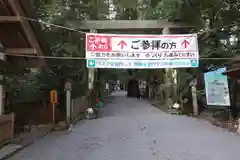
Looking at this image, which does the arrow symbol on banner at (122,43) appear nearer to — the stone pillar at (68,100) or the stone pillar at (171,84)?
the stone pillar at (68,100)

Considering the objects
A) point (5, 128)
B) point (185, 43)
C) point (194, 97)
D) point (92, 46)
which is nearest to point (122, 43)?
point (92, 46)

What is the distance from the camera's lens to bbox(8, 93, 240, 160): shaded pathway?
8.16 meters

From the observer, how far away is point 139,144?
9.77m

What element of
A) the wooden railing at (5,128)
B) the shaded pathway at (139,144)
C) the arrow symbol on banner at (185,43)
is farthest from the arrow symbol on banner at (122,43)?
the wooden railing at (5,128)

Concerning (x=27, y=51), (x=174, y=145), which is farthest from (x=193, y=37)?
(x=27, y=51)

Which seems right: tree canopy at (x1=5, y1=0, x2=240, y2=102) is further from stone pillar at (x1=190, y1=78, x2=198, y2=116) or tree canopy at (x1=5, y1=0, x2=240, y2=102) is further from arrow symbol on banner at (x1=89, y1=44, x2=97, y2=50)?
arrow symbol on banner at (x1=89, y1=44, x2=97, y2=50)

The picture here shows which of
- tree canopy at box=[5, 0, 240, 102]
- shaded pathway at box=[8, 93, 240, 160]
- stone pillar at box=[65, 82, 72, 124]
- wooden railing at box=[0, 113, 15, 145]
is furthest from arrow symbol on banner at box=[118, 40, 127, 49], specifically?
stone pillar at box=[65, 82, 72, 124]

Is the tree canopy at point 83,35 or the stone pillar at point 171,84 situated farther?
the stone pillar at point 171,84

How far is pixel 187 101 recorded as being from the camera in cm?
1930

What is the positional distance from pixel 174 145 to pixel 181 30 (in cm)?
1076

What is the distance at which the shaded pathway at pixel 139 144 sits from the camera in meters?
8.16

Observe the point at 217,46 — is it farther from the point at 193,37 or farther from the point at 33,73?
the point at 33,73

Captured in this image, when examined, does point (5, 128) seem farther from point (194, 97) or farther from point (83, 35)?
point (194, 97)

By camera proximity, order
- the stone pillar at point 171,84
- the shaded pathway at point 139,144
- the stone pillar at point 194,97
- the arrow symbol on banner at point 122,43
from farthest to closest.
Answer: the stone pillar at point 171,84
the stone pillar at point 194,97
the arrow symbol on banner at point 122,43
the shaded pathway at point 139,144
